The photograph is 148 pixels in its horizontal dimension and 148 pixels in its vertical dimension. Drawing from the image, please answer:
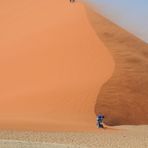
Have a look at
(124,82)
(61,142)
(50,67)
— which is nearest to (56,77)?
(50,67)

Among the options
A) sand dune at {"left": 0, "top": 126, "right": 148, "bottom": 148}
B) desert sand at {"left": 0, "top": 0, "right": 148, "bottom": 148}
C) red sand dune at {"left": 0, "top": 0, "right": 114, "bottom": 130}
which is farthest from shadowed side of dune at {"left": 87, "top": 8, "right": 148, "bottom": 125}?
sand dune at {"left": 0, "top": 126, "right": 148, "bottom": 148}

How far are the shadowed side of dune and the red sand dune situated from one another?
0.69 meters

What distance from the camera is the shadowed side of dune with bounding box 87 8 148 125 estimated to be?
94.5ft

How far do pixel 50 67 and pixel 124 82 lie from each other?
5646mm

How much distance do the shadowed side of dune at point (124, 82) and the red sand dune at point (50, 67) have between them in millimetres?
687

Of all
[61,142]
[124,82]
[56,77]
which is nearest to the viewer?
[61,142]

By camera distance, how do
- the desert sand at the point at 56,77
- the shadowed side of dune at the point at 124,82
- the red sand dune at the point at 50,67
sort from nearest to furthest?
the desert sand at the point at 56,77 → the red sand dune at the point at 50,67 → the shadowed side of dune at the point at 124,82

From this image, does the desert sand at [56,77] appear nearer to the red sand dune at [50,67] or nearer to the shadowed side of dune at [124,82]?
the red sand dune at [50,67]

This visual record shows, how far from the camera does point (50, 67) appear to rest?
3466cm

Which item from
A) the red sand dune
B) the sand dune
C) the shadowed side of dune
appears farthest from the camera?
the shadowed side of dune

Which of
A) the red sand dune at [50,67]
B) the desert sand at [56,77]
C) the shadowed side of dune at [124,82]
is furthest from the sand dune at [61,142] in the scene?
the shadowed side of dune at [124,82]

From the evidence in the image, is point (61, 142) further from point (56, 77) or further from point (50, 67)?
point (50, 67)

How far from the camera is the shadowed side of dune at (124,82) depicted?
28.8m

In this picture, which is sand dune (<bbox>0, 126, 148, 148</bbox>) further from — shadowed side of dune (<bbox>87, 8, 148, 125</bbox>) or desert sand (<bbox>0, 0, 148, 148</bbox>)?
shadowed side of dune (<bbox>87, 8, 148, 125</bbox>)
